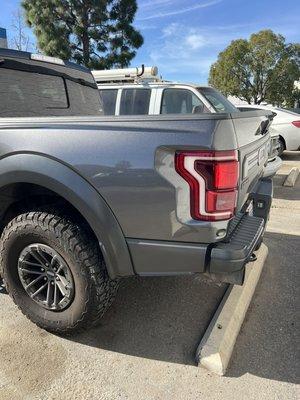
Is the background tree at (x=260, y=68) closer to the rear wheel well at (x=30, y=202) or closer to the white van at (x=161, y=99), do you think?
the white van at (x=161, y=99)

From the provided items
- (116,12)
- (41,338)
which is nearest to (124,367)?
(41,338)

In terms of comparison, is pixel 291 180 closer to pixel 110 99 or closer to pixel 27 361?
pixel 110 99

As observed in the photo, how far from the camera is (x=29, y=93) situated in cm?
313

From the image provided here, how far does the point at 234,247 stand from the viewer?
7.27ft

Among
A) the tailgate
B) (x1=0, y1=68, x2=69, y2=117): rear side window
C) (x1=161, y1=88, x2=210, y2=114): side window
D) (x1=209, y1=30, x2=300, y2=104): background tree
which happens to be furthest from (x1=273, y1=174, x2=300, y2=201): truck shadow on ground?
(x1=209, y1=30, x2=300, y2=104): background tree

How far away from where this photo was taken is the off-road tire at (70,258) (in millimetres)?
2465

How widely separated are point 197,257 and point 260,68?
123 feet

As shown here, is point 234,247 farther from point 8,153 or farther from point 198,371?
point 8,153

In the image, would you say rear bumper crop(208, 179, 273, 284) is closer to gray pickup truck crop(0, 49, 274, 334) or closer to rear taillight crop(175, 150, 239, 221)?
gray pickup truck crop(0, 49, 274, 334)

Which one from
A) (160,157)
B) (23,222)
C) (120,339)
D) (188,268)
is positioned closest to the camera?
(160,157)

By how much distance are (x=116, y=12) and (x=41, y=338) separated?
20334 millimetres

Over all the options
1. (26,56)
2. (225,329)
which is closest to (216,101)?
(26,56)

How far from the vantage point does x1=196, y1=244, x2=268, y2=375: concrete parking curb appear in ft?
7.99

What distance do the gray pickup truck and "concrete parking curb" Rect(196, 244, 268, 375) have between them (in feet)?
1.80
